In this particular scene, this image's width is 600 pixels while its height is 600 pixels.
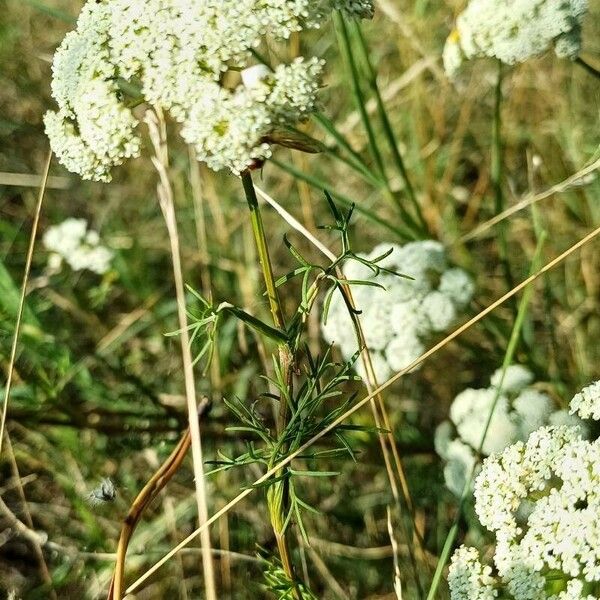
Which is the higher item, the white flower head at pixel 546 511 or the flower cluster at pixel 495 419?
the flower cluster at pixel 495 419

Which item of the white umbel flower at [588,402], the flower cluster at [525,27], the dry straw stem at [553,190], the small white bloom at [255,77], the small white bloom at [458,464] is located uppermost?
the flower cluster at [525,27]

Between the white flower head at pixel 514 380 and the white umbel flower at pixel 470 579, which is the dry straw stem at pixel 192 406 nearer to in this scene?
the white umbel flower at pixel 470 579

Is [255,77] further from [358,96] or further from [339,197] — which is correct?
[358,96]

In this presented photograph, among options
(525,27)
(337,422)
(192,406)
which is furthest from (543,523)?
(525,27)

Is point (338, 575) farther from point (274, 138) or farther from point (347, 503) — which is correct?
point (274, 138)

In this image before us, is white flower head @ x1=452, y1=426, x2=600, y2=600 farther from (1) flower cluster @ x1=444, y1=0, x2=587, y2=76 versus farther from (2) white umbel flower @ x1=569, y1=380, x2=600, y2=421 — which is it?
(1) flower cluster @ x1=444, y1=0, x2=587, y2=76

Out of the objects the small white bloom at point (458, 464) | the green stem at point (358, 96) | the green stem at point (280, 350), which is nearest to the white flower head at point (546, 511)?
the green stem at point (280, 350)

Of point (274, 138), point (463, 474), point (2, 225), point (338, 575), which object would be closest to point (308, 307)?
point (274, 138)
